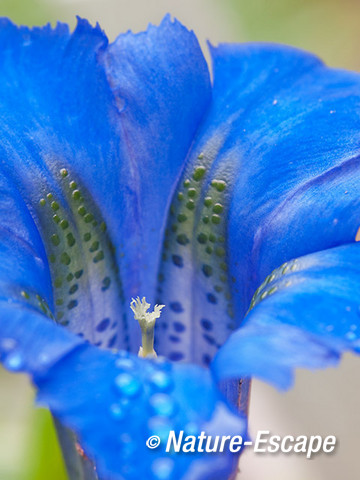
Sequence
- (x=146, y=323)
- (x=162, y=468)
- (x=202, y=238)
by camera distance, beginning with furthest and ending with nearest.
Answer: (x=202, y=238)
(x=146, y=323)
(x=162, y=468)

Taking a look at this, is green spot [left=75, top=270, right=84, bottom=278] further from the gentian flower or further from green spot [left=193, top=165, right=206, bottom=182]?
green spot [left=193, top=165, right=206, bottom=182]

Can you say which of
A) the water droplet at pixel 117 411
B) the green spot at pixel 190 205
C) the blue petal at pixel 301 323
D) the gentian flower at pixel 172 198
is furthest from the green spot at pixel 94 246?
the water droplet at pixel 117 411

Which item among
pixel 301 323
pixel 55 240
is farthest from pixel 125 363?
pixel 55 240

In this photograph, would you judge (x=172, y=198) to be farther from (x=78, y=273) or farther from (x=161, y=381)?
(x=161, y=381)

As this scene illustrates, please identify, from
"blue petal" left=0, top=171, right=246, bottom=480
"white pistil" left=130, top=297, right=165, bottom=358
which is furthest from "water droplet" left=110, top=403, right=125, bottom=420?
"white pistil" left=130, top=297, right=165, bottom=358

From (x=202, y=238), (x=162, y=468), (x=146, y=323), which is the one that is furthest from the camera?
(x=202, y=238)

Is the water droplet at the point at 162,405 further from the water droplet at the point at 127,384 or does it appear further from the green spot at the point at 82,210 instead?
the green spot at the point at 82,210

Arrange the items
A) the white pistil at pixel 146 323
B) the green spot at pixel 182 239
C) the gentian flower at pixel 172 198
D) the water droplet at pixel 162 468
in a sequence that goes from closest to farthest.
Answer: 1. the water droplet at pixel 162 468
2. the gentian flower at pixel 172 198
3. the white pistil at pixel 146 323
4. the green spot at pixel 182 239
